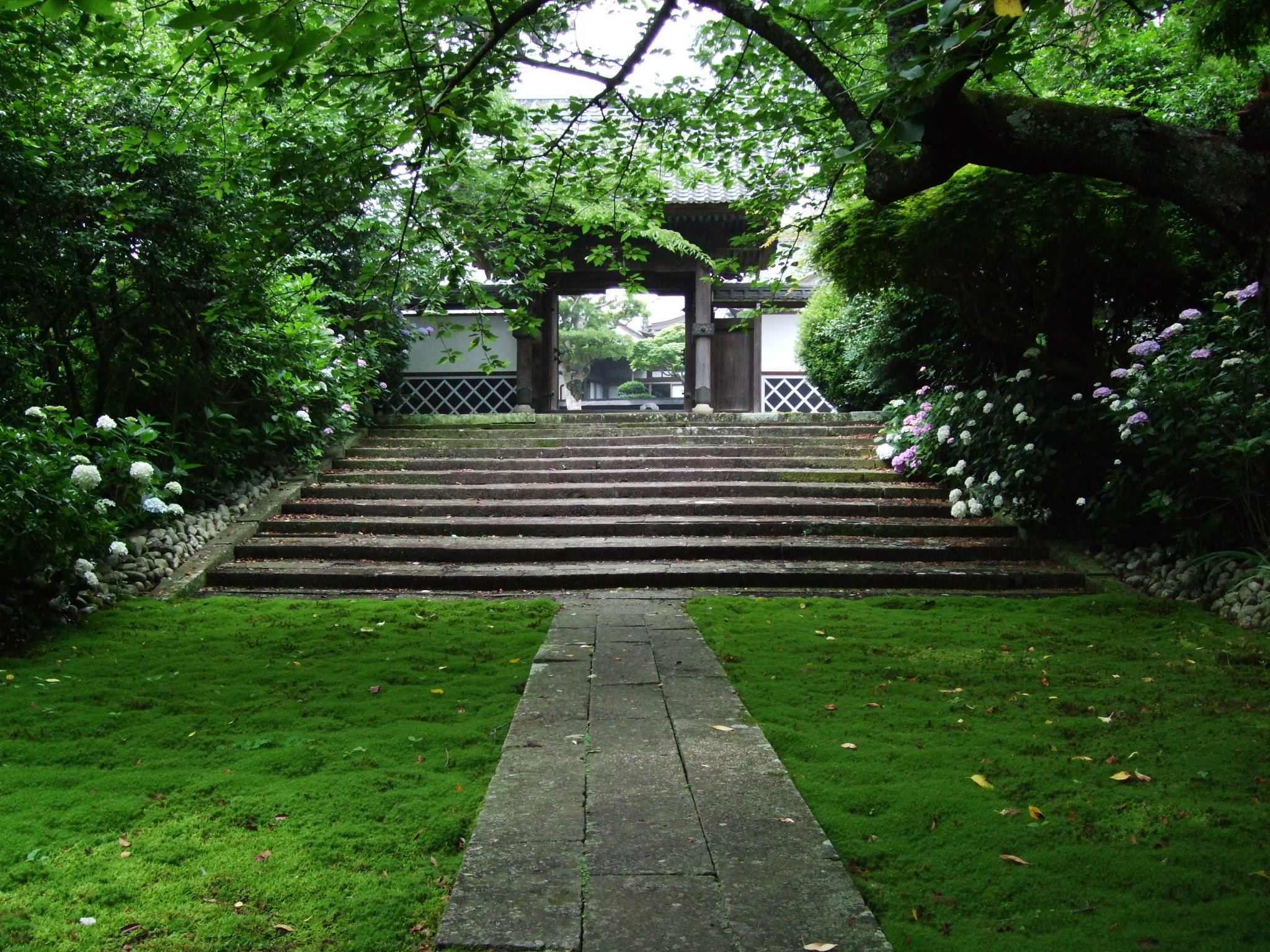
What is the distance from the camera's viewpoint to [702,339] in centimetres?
1429

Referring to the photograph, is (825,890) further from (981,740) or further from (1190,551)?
(1190,551)

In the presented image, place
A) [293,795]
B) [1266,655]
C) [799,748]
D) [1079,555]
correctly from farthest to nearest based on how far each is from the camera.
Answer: [1079,555]
[1266,655]
[799,748]
[293,795]

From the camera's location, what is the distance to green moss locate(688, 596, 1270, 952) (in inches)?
73.3

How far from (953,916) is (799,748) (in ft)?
3.39

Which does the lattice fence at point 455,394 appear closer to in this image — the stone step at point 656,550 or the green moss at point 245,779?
the stone step at point 656,550

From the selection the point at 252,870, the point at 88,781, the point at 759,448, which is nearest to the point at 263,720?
the point at 88,781

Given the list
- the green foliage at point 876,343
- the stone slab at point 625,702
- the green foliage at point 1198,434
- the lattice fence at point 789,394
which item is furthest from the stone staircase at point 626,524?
the lattice fence at point 789,394

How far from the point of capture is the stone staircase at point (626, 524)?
20.1ft

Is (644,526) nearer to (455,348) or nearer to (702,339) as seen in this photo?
(702,339)

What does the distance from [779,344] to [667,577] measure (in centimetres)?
997

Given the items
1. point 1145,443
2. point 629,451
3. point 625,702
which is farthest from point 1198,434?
point 629,451

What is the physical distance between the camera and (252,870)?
202 cm

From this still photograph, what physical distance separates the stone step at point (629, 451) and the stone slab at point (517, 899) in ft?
23.4

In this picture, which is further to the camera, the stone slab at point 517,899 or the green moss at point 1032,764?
the green moss at point 1032,764
